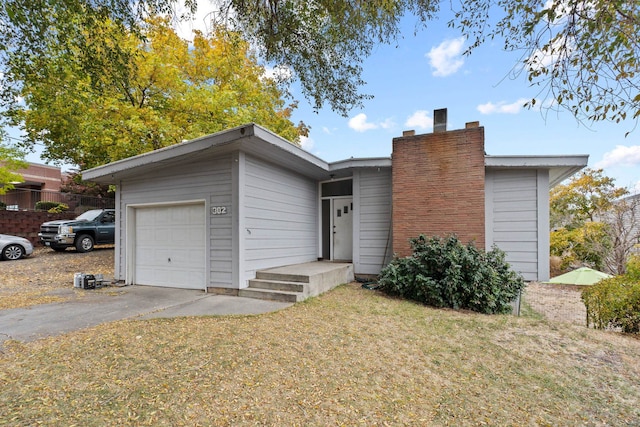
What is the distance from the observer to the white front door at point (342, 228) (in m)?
9.31

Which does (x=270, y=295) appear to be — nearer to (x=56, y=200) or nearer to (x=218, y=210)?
(x=218, y=210)

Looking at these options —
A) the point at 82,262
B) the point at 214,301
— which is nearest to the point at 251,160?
the point at 214,301

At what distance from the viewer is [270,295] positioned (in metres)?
5.85

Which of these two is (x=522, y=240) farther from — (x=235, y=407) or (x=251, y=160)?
(x=235, y=407)

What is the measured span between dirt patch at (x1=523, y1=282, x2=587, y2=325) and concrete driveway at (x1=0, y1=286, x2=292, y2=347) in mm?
5174

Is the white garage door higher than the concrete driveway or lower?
higher

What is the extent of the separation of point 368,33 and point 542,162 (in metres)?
5.22

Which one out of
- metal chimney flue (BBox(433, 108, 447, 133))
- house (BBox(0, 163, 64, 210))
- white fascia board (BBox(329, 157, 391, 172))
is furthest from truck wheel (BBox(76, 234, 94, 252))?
metal chimney flue (BBox(433, 108, 447, 133))

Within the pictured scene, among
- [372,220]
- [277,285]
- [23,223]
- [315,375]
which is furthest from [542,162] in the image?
[23,223]

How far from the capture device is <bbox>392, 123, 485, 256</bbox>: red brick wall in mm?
7090

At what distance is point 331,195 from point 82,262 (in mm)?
8831

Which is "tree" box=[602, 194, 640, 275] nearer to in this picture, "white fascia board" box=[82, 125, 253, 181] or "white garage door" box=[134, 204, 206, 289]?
"white fascia board" box=[82, 125, 253, 181]

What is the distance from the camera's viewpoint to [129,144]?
943cm

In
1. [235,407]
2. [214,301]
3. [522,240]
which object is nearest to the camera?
[235,407]
